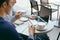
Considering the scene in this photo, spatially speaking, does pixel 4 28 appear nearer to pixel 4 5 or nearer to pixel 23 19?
pixel 4 5

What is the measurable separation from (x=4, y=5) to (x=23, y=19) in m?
1.01

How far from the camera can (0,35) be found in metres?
1.13

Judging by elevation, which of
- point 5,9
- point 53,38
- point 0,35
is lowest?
point 53,38

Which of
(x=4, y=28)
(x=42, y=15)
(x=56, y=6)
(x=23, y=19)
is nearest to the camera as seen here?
(x=4, y=28)

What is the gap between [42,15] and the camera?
92.7 inches

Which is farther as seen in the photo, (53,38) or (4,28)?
(53,38)

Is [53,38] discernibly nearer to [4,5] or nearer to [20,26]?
[20,26]

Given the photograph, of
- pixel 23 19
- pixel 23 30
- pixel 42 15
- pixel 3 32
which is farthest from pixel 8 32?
pixel 42 15

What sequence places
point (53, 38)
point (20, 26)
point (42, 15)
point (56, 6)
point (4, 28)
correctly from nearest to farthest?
point (4, 28) → point (20, 26) → point (42, 15) → point (53, 38) → point (56, 6)

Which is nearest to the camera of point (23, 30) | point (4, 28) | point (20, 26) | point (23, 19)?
point (4, 28)

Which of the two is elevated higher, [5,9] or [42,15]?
[5,9]

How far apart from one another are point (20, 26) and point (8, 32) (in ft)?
2.84

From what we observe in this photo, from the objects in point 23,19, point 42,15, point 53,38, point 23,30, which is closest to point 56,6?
point 53,38

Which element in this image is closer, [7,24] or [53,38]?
[7,24]
